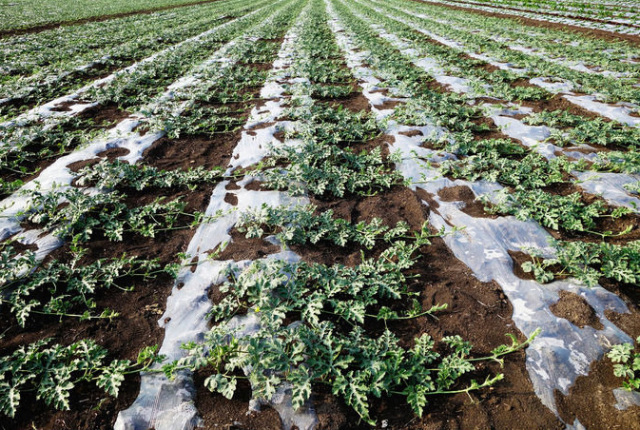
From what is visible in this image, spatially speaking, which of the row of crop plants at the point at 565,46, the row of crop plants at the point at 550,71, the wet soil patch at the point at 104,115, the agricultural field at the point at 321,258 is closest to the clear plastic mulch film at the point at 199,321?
the agricultural field at the point at 321,258

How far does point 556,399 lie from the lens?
2.01 m

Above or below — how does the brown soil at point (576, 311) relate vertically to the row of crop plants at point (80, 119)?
below

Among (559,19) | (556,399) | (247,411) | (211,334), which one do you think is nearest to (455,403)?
(556,399)

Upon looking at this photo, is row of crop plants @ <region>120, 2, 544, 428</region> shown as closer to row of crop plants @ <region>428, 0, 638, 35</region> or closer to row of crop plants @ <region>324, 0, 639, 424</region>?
row of crop plants @ <region>324, 0, 639, 424</region>

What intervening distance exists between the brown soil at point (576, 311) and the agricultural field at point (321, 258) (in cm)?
2

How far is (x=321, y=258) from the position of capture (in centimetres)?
309

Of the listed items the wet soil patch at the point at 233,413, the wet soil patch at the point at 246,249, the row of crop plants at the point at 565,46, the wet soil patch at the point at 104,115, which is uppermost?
the row of crop plants at the point at 565,46

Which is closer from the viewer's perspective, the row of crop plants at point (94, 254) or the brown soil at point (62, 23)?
the row of crop plants at point (94, 254)

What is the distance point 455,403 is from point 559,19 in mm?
21975

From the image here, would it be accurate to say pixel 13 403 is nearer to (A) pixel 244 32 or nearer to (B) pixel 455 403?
(B) pixel 455 403

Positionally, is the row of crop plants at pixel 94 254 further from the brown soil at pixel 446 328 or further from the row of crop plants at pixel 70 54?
the row of crop plants at pixel 70 54

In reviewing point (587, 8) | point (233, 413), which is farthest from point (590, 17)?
point (233, 413)

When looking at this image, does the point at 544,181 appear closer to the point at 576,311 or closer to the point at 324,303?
the point at 576,311

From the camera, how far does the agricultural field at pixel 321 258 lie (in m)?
2.06
